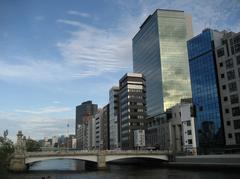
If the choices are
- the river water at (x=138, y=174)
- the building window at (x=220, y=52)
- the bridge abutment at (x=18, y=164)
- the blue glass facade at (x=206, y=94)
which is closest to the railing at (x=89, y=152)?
the bridge abutment at (x=18, y=164)

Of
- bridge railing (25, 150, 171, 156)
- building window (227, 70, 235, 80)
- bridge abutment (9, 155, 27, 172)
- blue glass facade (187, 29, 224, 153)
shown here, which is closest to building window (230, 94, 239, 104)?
blue glass facade (187, 29, 224, 153)

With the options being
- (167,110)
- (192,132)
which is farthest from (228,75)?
(167,110)

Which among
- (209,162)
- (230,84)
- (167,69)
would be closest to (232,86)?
(230,84)

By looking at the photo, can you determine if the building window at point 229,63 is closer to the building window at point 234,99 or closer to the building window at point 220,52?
the building window at point 220,52

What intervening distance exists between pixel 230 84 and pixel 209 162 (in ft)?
104

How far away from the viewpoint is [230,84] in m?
119

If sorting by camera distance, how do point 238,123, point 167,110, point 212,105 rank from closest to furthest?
→ point 238,123, point 212,105, point 167,110

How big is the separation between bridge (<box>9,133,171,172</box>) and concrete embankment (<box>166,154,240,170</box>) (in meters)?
11.0

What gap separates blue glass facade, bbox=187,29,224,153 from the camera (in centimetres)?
12162

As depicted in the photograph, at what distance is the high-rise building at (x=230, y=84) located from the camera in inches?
4523

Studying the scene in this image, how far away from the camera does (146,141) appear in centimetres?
19475

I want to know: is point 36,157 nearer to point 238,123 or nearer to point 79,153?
point 79,153

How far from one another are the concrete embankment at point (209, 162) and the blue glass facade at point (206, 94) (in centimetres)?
1268

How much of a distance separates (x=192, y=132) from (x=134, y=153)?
81.9 feet
